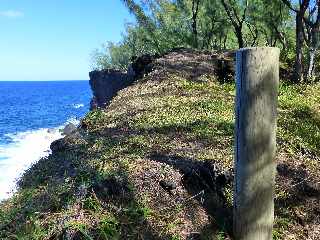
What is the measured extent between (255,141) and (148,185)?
1.64 meters

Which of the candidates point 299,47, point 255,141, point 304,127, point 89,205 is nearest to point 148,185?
point 89,205

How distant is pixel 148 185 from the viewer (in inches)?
231

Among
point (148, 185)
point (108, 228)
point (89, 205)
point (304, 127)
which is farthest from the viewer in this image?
point (304, 127)

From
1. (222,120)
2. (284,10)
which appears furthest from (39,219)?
(284,10)

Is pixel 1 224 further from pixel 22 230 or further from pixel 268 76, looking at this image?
pixel 268 76

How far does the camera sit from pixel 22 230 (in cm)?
530

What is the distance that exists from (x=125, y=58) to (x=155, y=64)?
8495 centimetres

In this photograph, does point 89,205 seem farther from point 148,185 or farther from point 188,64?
point 188,64

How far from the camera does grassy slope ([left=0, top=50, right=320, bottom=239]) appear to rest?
17.3 ft

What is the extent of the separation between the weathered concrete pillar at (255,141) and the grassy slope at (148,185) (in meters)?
0.48

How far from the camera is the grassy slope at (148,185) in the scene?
17.3ft

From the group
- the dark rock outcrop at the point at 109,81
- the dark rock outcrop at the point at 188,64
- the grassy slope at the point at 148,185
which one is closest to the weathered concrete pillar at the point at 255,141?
the grassy slope at the point at 148,185

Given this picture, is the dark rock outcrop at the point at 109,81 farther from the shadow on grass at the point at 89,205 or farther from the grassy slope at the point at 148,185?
the shadow on grass at the point at 89,205

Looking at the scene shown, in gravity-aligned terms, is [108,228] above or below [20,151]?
above
